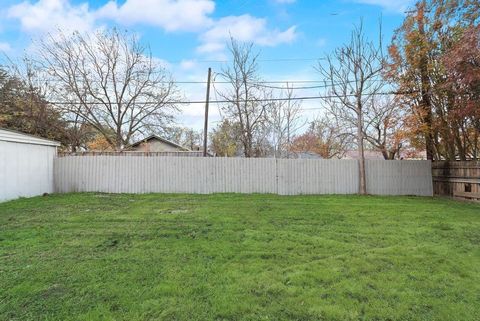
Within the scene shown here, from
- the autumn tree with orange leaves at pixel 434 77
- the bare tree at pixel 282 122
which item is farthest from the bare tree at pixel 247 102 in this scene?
the autumn tree with orange leaves at pixel 434 77

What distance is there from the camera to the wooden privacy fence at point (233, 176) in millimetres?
9719

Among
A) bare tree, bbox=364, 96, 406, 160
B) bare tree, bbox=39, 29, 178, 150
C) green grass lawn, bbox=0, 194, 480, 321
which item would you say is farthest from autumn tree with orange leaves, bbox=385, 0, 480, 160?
bare tree, bbox=39, 29, 178, 150

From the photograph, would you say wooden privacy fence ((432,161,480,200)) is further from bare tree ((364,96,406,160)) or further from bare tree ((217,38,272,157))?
bare tree ((217,38,272,157))

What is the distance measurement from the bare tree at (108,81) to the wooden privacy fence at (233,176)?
6.25m

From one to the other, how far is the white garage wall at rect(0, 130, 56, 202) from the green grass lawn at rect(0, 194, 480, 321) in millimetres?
2408

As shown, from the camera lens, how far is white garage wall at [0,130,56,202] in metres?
7.69

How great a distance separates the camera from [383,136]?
11.1 m

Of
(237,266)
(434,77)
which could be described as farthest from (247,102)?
(237,266)

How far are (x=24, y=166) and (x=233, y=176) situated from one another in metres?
6.02

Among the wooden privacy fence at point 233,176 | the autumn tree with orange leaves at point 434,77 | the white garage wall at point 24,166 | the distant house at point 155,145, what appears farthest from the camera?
the distant house at point 155,145

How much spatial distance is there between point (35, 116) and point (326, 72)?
1288cm

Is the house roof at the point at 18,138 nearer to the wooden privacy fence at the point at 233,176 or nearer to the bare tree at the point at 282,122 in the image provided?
the wooden privacy fence at the point at 233,176

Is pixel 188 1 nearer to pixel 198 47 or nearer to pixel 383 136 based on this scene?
pixel 198 47

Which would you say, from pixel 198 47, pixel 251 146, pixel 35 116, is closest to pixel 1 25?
pixel 35 116
